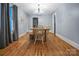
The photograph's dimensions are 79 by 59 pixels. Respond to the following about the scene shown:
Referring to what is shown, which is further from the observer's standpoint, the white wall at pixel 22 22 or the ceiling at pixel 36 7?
the white wall at pixel 22 22

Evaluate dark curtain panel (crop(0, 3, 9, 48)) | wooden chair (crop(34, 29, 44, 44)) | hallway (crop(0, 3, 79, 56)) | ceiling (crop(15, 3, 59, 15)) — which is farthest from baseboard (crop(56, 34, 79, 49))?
dark curtain panel (crop(0, 3, 9, 48))

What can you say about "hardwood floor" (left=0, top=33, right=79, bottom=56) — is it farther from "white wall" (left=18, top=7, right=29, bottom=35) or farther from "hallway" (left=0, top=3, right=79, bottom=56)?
"white wall" (left=18, top=7, right=29, bottom=35)

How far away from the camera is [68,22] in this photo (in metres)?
3.30

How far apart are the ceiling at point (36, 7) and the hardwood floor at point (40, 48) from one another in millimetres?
636

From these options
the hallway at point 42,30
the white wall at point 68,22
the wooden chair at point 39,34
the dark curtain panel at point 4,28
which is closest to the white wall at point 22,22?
the hallway at point 42,30

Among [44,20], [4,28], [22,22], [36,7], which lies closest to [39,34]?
[44,20]

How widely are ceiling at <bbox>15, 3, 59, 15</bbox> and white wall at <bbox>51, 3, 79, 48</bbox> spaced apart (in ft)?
0.76

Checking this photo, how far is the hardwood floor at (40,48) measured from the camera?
2.87m

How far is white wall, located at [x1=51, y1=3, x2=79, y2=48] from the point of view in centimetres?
312

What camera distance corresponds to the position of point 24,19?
11.1 ft

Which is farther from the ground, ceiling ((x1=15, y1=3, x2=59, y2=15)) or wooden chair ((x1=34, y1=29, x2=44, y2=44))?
ceiling ((x1=15, y1=3, x2=59, y2=15))

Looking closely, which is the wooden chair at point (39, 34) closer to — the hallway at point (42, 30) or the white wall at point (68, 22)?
the hallway at point (42, 30)

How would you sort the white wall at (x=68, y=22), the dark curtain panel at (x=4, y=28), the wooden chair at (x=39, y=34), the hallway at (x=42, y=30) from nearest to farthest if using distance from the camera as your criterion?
the hallway at (x=42, y=30) → the white wall at (x=68, y=22) → the wooden chair at (x=39, y=34) → the dark curtain panel at (x=4, y=28)

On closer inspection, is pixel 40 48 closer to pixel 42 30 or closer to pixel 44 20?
pixel 42 30
